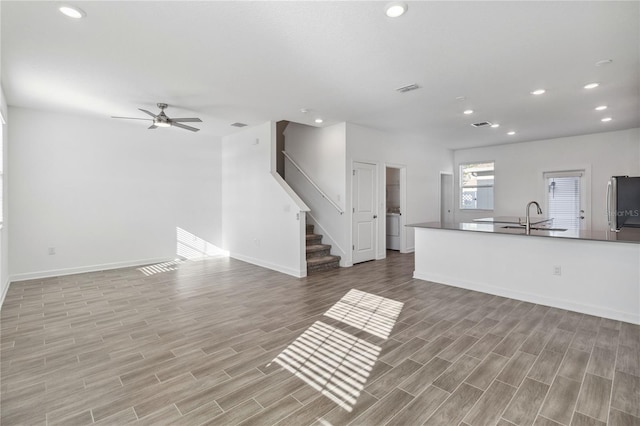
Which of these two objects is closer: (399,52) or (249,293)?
(399,52)

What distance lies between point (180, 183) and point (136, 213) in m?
1.08

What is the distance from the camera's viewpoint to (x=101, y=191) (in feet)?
19.0

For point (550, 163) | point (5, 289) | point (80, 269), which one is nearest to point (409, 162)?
point (550, 163)

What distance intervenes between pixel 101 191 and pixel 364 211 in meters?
5.12

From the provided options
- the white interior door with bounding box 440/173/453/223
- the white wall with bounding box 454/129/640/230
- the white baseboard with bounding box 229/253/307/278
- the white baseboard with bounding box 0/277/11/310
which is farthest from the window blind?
the white baseboard with bounding box 0/277/11/310

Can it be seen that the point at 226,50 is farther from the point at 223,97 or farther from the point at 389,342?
the point at 389,342

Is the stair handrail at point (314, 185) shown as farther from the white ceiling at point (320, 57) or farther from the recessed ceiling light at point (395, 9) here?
the recessed ceiling light at point (395, 9)

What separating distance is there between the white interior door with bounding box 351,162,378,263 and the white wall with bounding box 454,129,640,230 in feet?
13.1

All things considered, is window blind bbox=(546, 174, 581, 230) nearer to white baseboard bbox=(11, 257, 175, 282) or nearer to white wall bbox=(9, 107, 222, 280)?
white wall bbox=(9, 107, 222, 280)

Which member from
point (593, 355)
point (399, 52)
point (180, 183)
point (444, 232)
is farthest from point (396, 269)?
point (180, 183)

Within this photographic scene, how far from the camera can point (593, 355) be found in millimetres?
2600

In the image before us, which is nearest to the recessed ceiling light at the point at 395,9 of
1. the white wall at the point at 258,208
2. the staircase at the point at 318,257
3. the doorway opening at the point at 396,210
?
the white wall at the point at 258,208

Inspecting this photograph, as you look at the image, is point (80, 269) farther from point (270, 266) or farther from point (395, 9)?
point (395, 9)

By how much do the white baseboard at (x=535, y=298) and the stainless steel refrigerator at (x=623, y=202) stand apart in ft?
5.57
